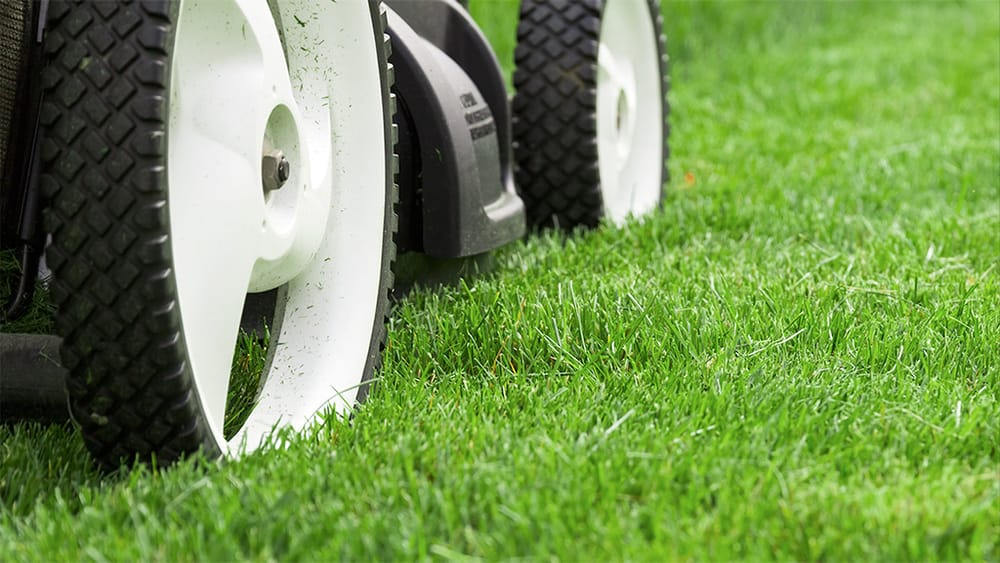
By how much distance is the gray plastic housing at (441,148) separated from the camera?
2.25 m

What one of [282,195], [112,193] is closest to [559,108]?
[282,195]

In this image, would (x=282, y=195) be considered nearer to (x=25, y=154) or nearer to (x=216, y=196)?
(x=216, y=196)

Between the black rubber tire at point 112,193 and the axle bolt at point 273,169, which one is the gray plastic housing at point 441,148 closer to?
the axle bolt at point 273,169

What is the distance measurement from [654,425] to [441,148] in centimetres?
75

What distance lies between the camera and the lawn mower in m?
1.40

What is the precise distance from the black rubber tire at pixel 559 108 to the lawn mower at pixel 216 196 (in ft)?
1.39

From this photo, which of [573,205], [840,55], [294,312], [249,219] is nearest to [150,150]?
[249,219]

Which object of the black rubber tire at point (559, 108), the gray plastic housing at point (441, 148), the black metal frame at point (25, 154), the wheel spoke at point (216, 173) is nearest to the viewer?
the wheel spoke at point (216, 173)

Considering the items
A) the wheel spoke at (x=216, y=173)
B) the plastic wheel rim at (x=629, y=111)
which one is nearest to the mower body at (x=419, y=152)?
the wheel spoke at (x=216, y=173)

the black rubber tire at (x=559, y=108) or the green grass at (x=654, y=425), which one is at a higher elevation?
the black rubber tire at (x=559, y=108)

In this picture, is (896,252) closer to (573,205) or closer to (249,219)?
(573,205)

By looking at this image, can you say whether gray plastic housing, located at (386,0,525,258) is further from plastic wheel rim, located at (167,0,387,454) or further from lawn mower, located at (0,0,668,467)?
plastic wheel rim, located at (167,0,387,454)

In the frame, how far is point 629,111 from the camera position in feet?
10.6

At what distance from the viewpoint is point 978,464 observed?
160 centimetres
